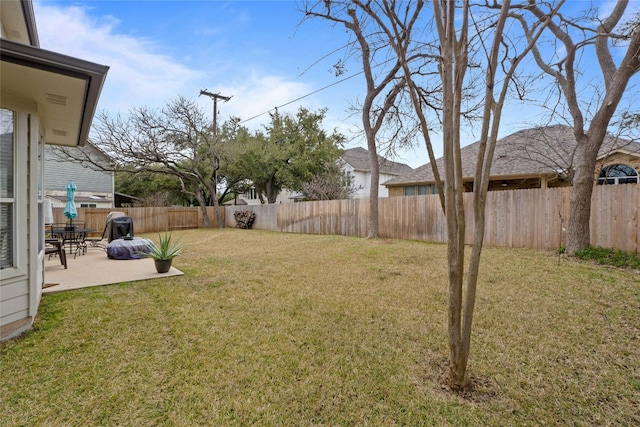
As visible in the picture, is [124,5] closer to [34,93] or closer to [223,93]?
[34,93]

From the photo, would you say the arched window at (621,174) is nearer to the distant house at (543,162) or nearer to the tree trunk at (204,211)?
the distant house at (543,162)

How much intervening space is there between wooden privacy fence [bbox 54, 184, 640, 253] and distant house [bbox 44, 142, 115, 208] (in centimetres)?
400

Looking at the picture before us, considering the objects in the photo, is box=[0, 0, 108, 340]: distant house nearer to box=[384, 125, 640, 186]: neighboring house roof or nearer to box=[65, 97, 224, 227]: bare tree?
box=[384, 125, 640, 186]: neighboring house roof

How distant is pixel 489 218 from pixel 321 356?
23.6 ft

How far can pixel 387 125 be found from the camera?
10.1 m

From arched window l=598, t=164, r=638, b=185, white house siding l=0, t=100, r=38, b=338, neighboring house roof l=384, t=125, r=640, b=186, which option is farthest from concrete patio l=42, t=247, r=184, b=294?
arched window l=598, t=164, r=638, b=185

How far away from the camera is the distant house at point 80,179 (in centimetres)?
1577

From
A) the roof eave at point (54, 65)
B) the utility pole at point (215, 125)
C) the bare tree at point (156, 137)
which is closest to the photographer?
the roof eave at point (54, 65)

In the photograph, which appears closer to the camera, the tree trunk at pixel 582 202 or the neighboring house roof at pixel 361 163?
the tree trunk at pixel 582 202

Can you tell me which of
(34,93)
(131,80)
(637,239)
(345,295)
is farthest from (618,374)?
(131,80)

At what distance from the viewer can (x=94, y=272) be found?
17.8 feet

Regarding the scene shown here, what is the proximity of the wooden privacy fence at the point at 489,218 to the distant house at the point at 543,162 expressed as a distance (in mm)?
2728

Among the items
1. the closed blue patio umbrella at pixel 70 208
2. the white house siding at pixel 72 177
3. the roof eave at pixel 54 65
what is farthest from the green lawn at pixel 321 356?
the white house siding at pixel 72 177

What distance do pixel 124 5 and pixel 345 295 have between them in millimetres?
7022
